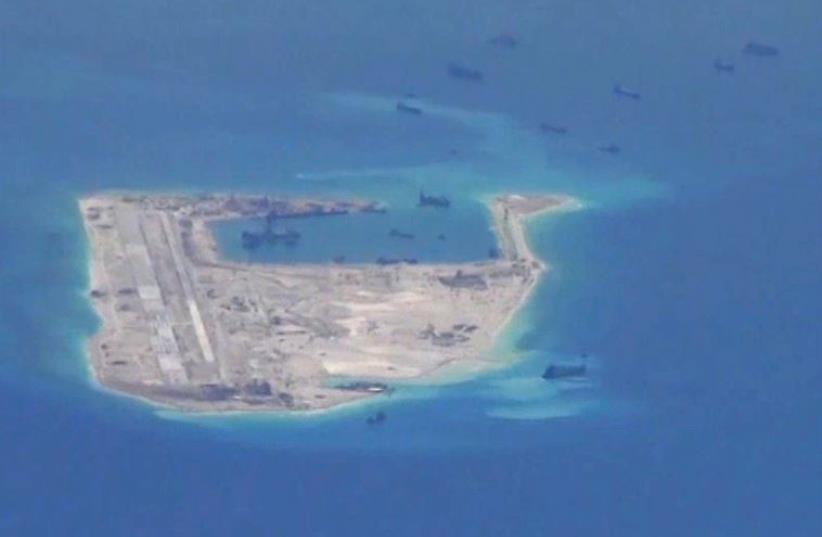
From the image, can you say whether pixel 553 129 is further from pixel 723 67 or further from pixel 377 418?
pixel 377 418

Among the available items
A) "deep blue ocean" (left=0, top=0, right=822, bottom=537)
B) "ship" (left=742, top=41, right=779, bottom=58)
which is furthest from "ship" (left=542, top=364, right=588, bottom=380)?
"ship" (left=742, top=41, right=779, bottom=58)

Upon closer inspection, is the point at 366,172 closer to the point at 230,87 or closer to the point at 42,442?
the point at 230,87

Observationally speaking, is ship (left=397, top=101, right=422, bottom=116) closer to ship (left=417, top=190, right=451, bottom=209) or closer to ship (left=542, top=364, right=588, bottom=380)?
ship (left=417, top=190, right=451, bottom=209)

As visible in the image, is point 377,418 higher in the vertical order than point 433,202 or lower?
lower

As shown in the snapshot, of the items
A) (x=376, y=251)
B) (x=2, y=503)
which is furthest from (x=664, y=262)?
(x=2, y=503)

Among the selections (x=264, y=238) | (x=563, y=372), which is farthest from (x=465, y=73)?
(x=563, y=372)
